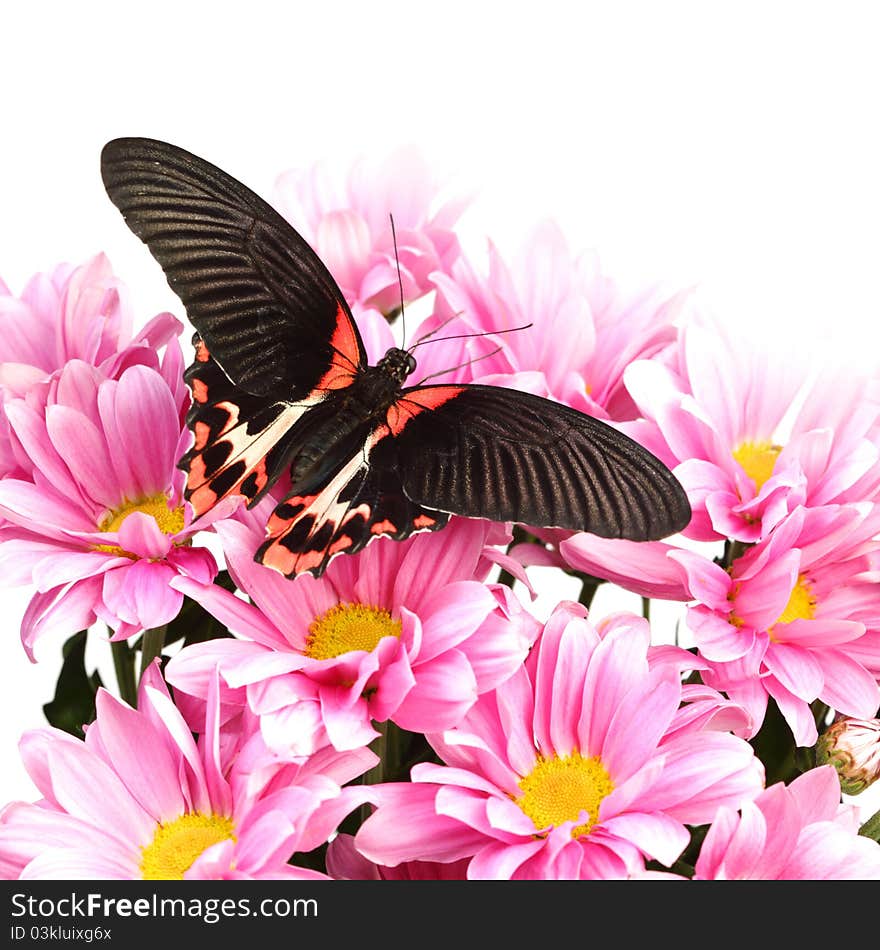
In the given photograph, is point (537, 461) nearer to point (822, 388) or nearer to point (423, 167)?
point (822, 388)

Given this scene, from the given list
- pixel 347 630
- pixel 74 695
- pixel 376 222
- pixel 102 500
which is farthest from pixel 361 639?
pixel 376 222

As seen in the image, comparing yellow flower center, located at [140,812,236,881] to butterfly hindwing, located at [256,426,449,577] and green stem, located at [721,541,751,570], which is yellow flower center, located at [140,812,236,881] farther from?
green stem, located at [721,541,751,570]

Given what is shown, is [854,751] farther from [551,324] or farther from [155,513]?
[155,513]

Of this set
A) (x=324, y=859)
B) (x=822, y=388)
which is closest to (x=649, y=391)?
(x=822, y=388)

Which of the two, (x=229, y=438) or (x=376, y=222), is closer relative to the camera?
(x=229, y=438)

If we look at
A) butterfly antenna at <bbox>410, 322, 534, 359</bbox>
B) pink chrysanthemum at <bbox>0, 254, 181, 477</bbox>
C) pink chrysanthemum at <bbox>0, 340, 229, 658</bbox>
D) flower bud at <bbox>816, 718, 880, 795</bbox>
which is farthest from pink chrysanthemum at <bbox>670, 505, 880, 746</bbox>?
pink chrysanthemum at <bbox>0, 254, 181, 477</bbox>

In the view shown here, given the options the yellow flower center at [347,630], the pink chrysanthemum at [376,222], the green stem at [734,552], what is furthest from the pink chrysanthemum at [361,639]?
the pink chrysanthemum at [376,222]
